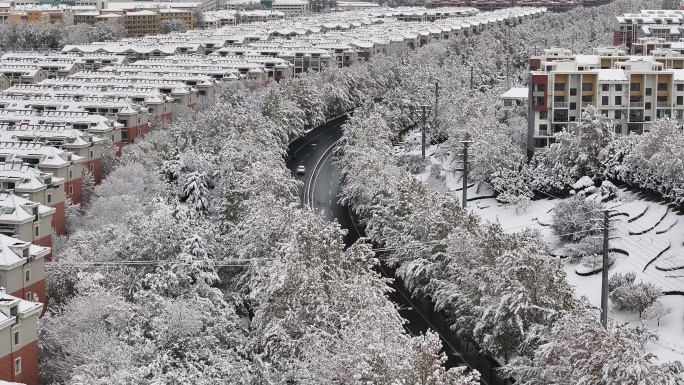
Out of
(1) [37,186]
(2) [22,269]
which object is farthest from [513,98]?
(2) [22,269]

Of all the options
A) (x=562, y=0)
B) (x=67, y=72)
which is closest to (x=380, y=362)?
(x=67, y=72)

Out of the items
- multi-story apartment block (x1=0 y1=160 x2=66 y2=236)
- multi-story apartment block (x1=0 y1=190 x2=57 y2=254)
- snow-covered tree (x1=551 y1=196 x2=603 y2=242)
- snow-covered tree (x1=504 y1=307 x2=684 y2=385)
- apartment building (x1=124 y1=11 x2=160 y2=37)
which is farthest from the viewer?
apartment building (x1=124 y1=11 x2=160 y2=37)

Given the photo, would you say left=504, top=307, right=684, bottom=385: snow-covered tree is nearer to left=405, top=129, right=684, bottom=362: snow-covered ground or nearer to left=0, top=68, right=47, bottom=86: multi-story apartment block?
left=405, top=129, right=684, bottom=362: snow-covered ground

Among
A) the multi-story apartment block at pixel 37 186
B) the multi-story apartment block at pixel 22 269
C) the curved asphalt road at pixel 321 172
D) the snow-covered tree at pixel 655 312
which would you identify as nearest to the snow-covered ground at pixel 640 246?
the snow-covered tree at pixel 655 312

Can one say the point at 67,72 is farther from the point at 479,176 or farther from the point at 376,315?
the point at 376,315

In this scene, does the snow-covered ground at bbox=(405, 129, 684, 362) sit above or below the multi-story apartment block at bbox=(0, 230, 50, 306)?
below

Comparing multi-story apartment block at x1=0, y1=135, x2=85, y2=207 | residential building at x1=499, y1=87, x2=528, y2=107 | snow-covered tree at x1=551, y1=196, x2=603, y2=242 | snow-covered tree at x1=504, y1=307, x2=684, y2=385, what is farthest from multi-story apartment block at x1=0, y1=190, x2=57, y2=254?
residential building at x1=499, y1=87, x2=528, y2=107
